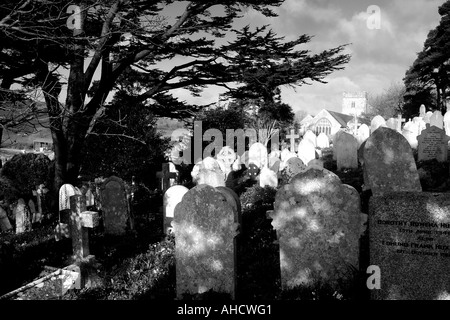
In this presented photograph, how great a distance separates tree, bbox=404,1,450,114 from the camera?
30.5 m

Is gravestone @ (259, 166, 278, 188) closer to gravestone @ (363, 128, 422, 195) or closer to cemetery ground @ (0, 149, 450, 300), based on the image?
cemetery ground @ (0, 149, 450, 300)

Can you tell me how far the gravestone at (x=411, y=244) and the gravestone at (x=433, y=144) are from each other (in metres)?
8.37

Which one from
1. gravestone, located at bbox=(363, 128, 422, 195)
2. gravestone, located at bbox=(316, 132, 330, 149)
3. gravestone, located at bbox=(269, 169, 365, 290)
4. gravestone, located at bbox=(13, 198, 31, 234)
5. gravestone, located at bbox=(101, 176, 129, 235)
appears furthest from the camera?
gravestone, located at bbox=(316, 132, 330, 149)

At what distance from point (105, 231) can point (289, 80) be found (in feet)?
27.2

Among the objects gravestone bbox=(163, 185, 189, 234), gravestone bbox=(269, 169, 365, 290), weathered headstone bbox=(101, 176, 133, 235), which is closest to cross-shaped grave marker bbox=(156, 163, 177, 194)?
weathered headstone bbox=(101, 176, 133, 235)

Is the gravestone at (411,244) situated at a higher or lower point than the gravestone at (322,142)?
lower

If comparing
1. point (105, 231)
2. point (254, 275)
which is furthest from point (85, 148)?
point (254, 275)

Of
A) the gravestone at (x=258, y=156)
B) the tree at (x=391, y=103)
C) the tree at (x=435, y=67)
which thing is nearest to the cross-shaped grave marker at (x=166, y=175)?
the gravestone at (x=258, y=156)

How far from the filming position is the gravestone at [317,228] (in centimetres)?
424

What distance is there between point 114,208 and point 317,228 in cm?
503

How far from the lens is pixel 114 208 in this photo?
773 cm

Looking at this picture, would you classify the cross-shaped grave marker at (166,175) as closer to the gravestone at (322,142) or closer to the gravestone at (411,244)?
the gravestone at (411,244)

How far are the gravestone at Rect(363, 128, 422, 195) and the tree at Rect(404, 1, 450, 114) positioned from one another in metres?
29.3
